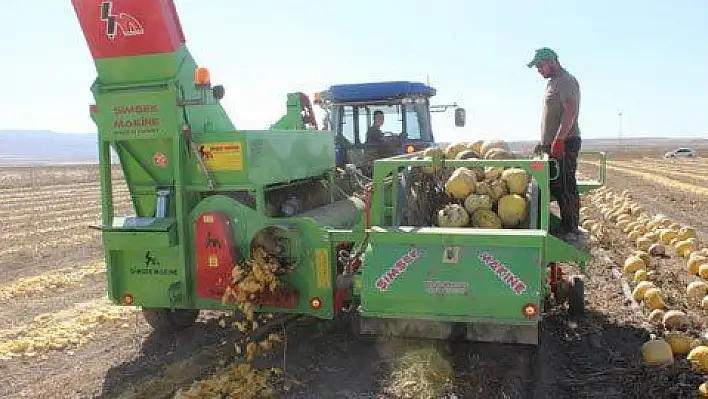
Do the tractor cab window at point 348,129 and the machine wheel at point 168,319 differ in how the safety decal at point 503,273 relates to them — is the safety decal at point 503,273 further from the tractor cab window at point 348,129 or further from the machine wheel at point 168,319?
the tractor cab window at point 348,129

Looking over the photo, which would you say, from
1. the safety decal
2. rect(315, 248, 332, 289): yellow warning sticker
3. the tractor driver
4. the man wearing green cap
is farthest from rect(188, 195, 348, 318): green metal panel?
the tractor driver

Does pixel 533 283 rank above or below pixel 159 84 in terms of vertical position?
below

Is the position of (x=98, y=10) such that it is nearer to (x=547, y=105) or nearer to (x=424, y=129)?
(x=547, y=105)

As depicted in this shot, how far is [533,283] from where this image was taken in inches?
184

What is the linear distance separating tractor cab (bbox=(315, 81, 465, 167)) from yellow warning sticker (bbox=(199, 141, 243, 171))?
4326 millimetres

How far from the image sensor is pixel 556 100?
264 inches

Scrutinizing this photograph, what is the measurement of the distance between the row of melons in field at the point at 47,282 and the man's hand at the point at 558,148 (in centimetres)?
659

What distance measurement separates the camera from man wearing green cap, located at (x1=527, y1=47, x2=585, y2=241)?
21.6 feet

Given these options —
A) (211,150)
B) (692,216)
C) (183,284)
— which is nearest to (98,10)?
(211,150)

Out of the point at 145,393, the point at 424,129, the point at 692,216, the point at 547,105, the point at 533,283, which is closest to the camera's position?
the point at 533,283

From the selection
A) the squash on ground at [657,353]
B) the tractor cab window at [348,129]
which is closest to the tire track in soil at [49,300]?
the tractor cab window at [348,129]

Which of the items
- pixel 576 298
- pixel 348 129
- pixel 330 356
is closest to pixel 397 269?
pixel 330 356

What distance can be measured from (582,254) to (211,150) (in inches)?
126

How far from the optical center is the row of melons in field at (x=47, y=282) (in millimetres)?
8691
